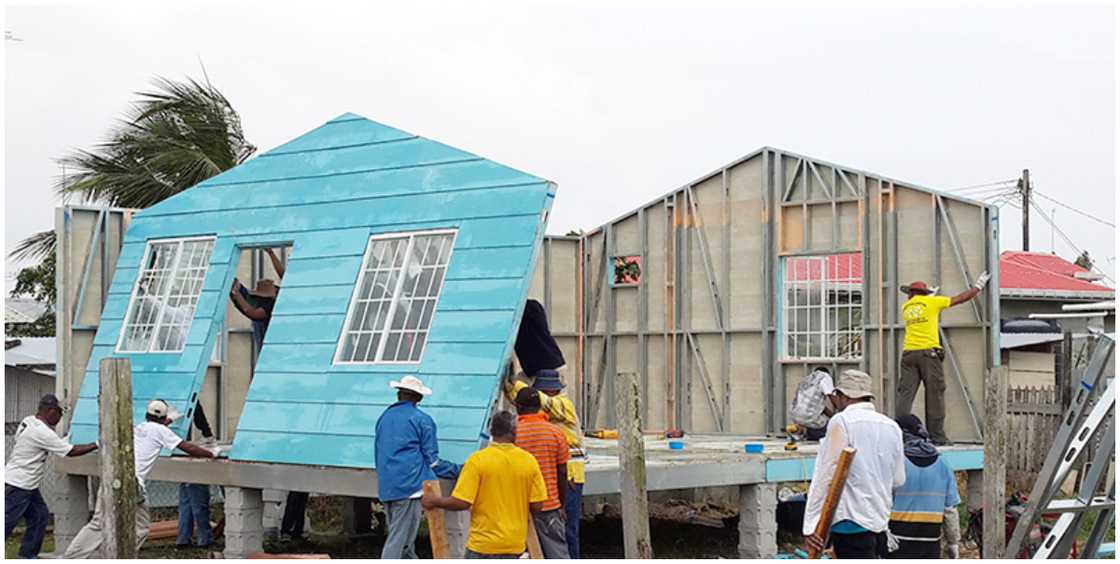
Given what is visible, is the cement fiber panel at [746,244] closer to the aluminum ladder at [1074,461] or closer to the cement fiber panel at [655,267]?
the cement fiber panel at [655,267]

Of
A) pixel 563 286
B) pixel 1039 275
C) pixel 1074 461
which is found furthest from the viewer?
pixel 1039 275

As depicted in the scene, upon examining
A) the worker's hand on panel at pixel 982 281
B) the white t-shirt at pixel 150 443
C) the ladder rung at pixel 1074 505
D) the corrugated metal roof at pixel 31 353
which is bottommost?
the ladder rung at pixel 1074 505

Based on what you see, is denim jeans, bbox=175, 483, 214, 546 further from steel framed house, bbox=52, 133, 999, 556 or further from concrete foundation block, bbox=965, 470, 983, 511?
concrete foundation block, bbox=965, 470, 983, 511

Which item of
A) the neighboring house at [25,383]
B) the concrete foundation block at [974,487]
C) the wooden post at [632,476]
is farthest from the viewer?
the neighboring house at [25,383]

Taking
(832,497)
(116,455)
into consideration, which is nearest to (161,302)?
(116,455)

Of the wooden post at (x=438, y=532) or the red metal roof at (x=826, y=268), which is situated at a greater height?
the red metal roof at (x=826, y=268)

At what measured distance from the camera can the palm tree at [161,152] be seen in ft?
77.6

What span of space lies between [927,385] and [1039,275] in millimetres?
18491

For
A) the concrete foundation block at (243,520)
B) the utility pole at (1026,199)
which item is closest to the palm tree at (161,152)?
the concrete foundation block at (243,520)

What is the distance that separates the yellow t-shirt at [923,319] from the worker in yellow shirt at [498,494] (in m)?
8.41

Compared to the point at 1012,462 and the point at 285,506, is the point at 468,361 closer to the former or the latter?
the point at 285,506

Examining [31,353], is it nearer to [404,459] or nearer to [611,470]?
[611,470]

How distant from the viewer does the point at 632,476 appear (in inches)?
488

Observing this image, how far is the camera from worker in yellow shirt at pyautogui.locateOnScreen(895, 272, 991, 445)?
17109 millimetres
